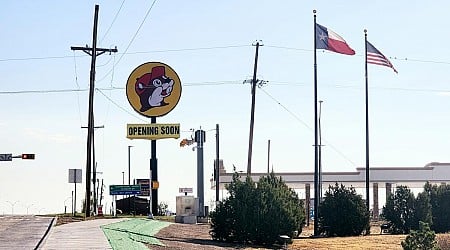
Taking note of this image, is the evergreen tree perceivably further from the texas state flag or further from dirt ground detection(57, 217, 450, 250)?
the texas state flag

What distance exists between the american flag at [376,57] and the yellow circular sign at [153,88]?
1177cm

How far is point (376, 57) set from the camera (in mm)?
49688

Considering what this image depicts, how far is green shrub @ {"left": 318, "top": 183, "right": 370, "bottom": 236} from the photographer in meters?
47.7

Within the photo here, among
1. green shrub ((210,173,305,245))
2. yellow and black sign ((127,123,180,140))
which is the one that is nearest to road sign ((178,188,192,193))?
yellow and black sign ((127,123,180,140))

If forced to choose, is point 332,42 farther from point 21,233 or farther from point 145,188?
point 21,233

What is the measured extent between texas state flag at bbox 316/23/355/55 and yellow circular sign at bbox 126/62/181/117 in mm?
10735

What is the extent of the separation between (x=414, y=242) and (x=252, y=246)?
30.9 ft

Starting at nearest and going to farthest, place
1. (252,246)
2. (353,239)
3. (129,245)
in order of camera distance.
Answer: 1. (129,245)
2. (252,246)
3. (353,239)

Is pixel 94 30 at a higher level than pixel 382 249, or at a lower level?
higher

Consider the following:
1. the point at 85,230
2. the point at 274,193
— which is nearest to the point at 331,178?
the point at 274,193

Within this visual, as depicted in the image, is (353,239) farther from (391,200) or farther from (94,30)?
(94,30)

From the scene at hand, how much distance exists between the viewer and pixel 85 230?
33.8 m

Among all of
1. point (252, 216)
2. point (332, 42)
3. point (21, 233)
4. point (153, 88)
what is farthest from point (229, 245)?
point (153, 88)

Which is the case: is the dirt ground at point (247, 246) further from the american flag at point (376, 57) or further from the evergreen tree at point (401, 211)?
the american flag at point (376, 57)
